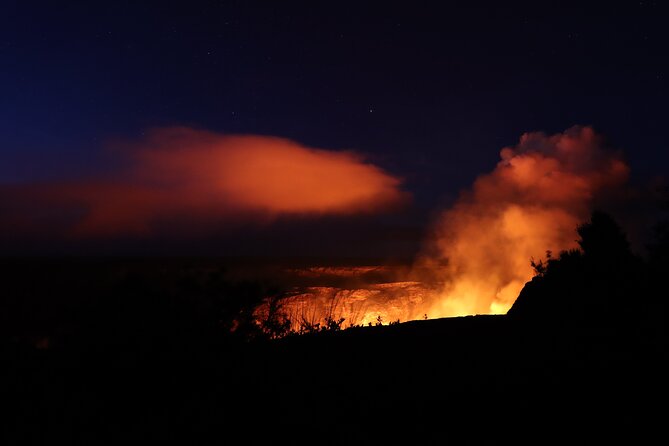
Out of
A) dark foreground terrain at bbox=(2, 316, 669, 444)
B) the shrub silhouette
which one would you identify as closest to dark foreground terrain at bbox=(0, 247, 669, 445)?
dark foreground terrain at bbox=(2, 316, 669, 444)

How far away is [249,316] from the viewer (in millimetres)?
9383

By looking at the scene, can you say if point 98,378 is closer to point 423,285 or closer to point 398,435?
point 398,435

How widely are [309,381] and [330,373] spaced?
1.52ft

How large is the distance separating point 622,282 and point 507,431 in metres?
5.85

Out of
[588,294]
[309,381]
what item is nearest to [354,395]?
[309,381]

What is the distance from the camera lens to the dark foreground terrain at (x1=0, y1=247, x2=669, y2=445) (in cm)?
489

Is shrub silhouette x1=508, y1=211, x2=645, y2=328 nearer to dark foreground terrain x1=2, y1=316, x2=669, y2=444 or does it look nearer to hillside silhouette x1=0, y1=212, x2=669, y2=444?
hillside silhouette x1=0, y1=212, x2=669, y2=444

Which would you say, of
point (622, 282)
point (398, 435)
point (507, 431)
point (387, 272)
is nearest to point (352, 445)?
point (398, 435)

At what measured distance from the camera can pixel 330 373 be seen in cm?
670

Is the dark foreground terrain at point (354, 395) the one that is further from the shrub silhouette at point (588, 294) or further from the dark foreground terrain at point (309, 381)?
the shrub silhouette at point (588, 294)

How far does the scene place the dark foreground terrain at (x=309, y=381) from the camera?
193 inches

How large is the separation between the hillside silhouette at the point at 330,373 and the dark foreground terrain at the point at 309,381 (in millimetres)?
26

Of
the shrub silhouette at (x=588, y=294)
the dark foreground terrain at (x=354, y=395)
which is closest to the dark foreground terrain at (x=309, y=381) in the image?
the dark foreground terrain at (x=354, y=395)

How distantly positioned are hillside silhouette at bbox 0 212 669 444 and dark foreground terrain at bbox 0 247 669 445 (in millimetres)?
26
